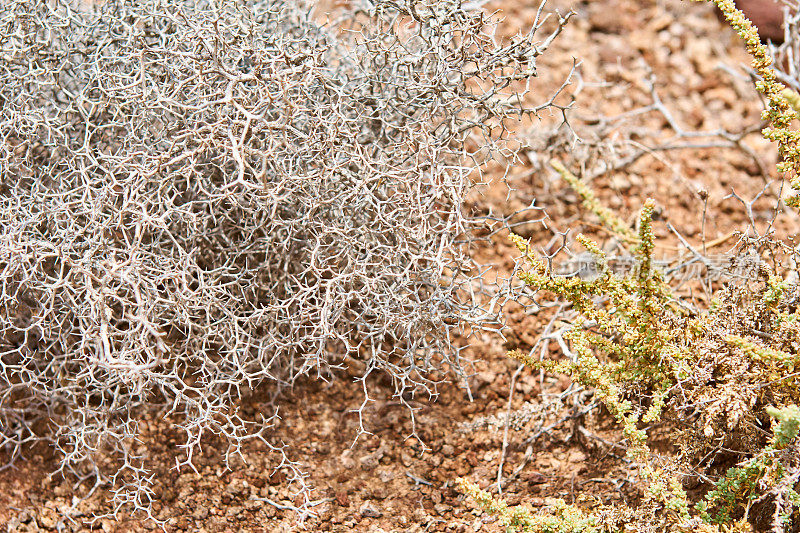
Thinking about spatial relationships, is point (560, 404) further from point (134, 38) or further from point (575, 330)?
point (134, 38)

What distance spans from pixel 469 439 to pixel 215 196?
2.90 feet

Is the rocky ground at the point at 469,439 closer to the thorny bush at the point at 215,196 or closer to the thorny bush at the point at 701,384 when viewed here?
the thorny bush at the point at 215,196

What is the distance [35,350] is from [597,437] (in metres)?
1.40

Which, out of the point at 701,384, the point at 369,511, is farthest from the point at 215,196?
the point at 701,384

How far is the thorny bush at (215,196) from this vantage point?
5.20 ft

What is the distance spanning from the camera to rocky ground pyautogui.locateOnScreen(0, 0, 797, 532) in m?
1.70

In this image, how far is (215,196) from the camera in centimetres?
156

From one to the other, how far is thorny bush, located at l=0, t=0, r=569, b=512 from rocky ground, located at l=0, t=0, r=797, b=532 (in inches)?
3.2

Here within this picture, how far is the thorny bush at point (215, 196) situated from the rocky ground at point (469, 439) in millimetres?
82

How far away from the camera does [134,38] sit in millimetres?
1713

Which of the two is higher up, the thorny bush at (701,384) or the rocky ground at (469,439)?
the thorny bush at (701,384)

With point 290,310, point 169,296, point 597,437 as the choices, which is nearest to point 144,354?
point 169,296

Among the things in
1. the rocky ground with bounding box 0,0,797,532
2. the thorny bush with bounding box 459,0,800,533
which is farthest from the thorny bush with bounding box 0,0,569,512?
the thorny bush with bounding box 459,0,800,533

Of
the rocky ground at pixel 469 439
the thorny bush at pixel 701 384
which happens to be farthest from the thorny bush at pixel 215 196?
the thorny bush at pixel 701 384
